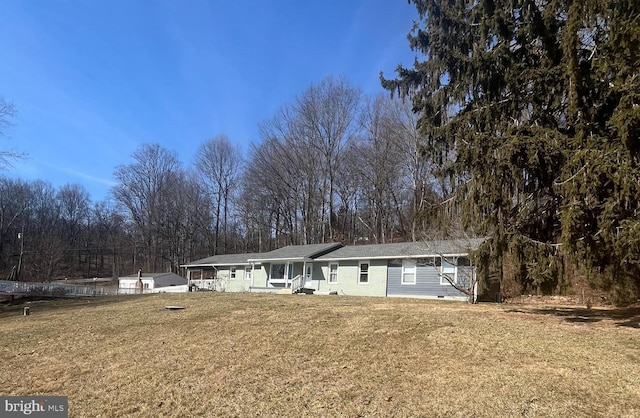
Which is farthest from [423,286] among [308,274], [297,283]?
[297,283]

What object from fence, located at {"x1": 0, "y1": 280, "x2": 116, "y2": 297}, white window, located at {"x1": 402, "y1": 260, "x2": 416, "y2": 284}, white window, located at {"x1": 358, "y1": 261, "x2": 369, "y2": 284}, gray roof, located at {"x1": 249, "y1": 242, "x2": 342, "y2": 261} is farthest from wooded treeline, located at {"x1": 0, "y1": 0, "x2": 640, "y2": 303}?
fence, located at {"x1": 0, "y1": 280, "x2": 116, "y2": 297}

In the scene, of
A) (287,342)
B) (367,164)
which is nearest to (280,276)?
(367,164)

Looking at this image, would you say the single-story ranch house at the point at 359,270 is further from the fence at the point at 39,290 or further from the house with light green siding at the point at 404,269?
the fence at the point at 39,290

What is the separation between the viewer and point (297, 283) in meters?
25.5

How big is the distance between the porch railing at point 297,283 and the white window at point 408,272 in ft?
21.8

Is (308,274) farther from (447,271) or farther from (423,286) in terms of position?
(447,271)

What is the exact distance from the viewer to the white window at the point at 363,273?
22572mm

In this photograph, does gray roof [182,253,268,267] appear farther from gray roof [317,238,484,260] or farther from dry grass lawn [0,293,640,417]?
Result: dry grass lawn [0,293,640,417]

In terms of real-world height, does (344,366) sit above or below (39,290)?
above

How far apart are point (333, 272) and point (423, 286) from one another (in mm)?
6019

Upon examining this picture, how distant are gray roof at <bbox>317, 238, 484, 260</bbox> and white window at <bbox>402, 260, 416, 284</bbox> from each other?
588 millimetres

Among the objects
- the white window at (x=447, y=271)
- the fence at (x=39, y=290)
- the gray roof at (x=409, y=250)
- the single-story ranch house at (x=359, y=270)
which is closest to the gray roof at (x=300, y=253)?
the single-story ranch house at (x=359, y=270)

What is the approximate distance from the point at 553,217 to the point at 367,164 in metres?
26.8

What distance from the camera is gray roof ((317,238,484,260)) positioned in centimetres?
1736
